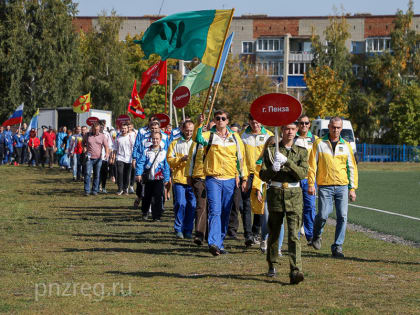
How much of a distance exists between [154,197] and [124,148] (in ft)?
21.4

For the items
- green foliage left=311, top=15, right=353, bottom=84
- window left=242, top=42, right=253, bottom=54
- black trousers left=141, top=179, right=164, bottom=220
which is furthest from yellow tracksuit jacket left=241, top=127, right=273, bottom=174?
window left=242, top=42, right=253, bottom=54

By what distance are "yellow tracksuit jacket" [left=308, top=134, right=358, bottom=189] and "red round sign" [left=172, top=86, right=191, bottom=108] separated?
316 cm

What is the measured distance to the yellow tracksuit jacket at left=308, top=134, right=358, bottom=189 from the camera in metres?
11.2

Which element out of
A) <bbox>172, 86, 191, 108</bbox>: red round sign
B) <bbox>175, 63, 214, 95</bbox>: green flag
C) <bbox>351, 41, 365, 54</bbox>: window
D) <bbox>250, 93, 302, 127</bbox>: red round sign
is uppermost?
<bbox>351, 41, 365, 54</bbox>: window

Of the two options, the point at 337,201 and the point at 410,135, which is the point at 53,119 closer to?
the point at 410,135

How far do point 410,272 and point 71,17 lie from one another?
57647mm

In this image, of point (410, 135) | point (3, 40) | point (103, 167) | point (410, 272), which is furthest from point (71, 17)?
point (410, 272)

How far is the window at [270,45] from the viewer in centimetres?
9231

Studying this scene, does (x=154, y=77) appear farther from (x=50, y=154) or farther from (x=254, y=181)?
(x=50, y=154)

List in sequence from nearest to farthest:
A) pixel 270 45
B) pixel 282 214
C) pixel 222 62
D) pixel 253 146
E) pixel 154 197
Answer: pixel 282 214 → pixel 253 146 → pixel 154 197 → pixel 222 62 → pixel 270 45

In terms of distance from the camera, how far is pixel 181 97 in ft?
45.6

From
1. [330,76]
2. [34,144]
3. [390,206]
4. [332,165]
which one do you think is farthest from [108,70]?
[332,165]

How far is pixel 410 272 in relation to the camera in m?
9.57

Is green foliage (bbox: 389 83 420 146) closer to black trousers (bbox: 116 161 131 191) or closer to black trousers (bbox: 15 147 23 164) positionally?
black trousers (bbox: 15 147 23 164)
